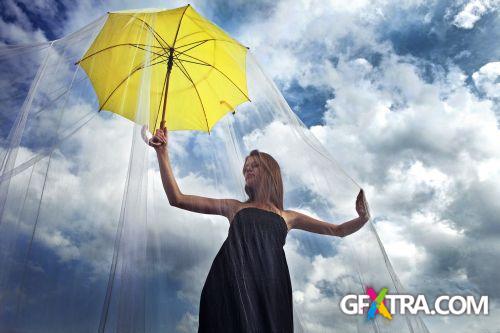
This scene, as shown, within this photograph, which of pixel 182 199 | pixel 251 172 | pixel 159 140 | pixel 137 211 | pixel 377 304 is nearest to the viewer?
pixel 137 211

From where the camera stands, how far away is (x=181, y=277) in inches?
92.0

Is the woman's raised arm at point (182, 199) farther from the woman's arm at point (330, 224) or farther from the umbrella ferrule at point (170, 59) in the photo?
the umbrella ferrule at point (170, 59)

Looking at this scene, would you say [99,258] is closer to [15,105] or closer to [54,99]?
[54,99]

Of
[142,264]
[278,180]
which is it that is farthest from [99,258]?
[278,180]

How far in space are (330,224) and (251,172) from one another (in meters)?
0.70

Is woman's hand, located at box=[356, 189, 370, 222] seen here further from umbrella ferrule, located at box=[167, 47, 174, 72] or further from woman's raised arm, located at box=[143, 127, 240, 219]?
umbrella ferrule, located at box=[167, 47, 174, 72]

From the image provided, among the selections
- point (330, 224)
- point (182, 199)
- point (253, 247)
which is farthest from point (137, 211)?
point (330, 224)

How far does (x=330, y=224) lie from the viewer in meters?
2.74

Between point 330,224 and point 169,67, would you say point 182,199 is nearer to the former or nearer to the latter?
point 330,224

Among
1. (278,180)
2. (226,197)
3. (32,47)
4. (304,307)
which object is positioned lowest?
(304,307)

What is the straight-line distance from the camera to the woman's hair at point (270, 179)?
2.79 meters

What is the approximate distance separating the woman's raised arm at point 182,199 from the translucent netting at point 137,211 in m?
0.05

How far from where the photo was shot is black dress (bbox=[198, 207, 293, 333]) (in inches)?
86.7

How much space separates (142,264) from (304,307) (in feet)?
3.64
